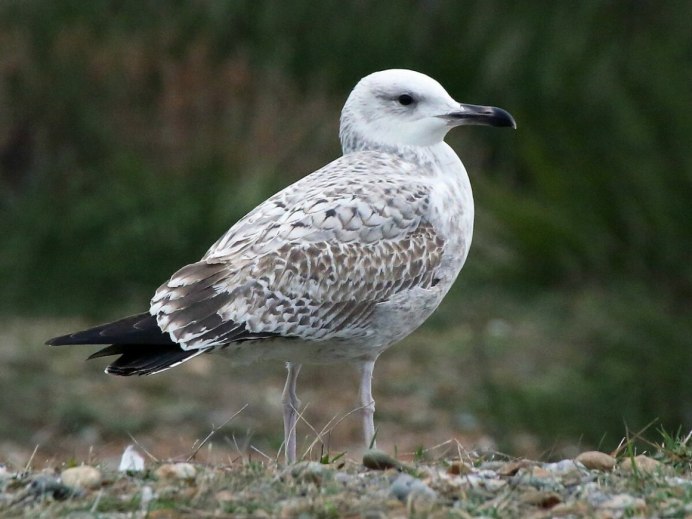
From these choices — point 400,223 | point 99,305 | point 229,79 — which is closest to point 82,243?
point 99,305

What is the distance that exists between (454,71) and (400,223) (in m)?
6.86

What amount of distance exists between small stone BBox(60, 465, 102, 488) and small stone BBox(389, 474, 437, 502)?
2.57 ft

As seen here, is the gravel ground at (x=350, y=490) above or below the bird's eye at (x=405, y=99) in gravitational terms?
below

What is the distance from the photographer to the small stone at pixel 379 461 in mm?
4488

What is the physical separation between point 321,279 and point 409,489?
49.9 inches

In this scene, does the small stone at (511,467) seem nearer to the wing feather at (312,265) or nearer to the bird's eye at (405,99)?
the wing feather at (312,265)

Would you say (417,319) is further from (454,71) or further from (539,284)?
(454,71)

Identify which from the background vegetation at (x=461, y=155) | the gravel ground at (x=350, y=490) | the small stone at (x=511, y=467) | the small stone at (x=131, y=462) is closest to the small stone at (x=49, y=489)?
the gravel ground at (x=350, y=490)

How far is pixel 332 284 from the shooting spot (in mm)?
5203

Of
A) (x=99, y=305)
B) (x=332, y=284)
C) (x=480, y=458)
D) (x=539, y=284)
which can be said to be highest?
(x=332, y=284)

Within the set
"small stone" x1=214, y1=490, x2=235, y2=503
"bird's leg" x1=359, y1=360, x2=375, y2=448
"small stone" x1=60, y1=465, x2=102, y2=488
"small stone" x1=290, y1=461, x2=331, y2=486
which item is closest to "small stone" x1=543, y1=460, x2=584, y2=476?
"small stone" x1=290, y1=461, x2=331, y2=486

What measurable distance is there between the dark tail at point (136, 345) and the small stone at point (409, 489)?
0.98m

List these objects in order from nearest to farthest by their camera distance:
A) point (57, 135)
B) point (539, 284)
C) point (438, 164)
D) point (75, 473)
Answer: point (75, 473) < point (438, 164) < point (539, 284) < point (57, 135)

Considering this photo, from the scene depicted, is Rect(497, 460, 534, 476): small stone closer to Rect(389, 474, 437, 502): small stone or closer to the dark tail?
Rect(389, 474, 437, 502): small stone
